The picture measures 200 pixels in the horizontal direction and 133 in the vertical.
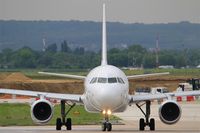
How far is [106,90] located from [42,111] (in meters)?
4.23

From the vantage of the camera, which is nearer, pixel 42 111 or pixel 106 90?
pixel 106 90

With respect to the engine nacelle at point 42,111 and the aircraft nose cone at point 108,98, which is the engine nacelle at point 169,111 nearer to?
the aircraft nose cone at point 108,98

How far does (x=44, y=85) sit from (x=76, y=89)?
191 inches

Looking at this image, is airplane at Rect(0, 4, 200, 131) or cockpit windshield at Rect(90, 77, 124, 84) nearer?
airplane at Rect(0, 4, 200, 131)

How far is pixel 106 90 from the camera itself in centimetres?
4322

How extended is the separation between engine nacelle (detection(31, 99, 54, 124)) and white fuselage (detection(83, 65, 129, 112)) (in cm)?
193

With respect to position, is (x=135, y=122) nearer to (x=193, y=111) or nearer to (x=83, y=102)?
Result: (x=83, y=102)

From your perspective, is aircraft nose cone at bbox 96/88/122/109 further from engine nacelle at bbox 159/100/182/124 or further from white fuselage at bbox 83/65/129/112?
engine nacelle at bbox 159/100/182/124

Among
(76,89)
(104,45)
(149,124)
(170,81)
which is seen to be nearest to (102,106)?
(149,124)

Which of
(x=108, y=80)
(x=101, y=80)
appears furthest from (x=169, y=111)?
(x=101, y=80)

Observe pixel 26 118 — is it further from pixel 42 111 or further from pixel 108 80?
pixel 108 80

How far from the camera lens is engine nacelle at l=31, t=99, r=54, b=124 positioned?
45656 mm

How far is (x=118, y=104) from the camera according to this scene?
43.8 m

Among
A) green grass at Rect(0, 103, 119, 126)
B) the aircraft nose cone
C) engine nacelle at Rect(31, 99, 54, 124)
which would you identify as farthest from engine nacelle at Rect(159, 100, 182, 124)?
green grass at Rect(0, 103, 119, 126)
